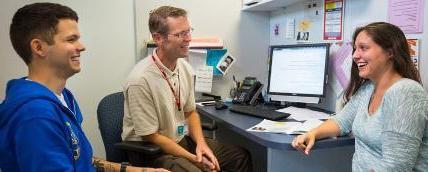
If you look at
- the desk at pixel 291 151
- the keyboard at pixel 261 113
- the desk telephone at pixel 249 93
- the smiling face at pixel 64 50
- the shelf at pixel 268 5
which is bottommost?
the desk at pixel 291 151

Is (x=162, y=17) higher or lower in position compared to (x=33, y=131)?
higher

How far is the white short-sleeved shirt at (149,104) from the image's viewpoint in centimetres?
159

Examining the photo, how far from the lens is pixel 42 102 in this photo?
96 cm

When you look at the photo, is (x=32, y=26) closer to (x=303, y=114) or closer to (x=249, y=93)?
(x=303, y=114)

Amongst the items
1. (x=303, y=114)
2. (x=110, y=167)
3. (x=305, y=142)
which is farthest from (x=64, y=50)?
(x=303, y=114)

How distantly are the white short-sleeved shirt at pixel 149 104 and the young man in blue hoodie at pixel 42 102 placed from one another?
16.2 inches

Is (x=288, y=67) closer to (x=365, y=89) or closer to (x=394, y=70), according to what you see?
(x=365, y=89)

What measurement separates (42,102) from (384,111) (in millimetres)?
1083

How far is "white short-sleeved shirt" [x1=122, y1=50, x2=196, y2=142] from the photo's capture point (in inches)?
62.7

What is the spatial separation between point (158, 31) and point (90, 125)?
102 cm

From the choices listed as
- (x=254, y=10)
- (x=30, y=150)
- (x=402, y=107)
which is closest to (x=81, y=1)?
(x=254, y=10)

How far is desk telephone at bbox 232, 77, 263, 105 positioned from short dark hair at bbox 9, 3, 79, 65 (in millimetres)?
1403

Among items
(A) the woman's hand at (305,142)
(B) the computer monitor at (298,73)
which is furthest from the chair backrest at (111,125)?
(B) the computer monitor at (298,73)

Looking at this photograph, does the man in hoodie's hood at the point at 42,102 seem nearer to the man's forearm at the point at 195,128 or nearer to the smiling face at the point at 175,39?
the smiling face at the point at 175,39
